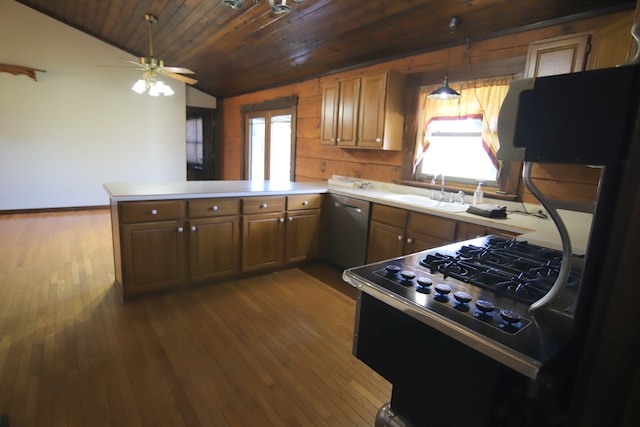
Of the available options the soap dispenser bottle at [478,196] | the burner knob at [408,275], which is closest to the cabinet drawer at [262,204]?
the soap dispenser bottle at [478,196]

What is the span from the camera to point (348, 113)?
3.63 meters

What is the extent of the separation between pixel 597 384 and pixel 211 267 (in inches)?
111

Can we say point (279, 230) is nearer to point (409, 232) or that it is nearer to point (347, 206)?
point (347, 206)

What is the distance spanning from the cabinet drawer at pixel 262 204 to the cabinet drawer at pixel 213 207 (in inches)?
3.4

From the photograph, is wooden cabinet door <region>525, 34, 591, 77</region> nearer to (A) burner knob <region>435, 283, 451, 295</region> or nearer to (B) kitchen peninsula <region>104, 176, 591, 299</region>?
(B) kitchen peninsula <region>104, 176, 591, 299</region>

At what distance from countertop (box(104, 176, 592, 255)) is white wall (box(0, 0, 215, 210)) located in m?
3.11

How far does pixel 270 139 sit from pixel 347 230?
9.42ft

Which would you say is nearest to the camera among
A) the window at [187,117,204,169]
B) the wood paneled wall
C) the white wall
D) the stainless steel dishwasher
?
the wood paneled wall

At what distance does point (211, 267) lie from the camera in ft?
A: 10.1

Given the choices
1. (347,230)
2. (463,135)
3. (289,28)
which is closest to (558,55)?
(463,135)

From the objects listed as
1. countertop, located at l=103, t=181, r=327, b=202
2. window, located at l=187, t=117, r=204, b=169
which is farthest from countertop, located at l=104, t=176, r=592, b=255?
window, located at l=187, t=117, r=204, b=169

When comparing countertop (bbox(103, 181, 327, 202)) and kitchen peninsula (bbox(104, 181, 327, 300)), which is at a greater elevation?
countertop (bbox(103, 181, 327, 202))

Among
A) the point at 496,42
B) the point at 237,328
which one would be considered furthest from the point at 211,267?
the point at 496,42

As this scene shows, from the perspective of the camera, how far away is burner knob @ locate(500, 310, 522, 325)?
0.88 m
